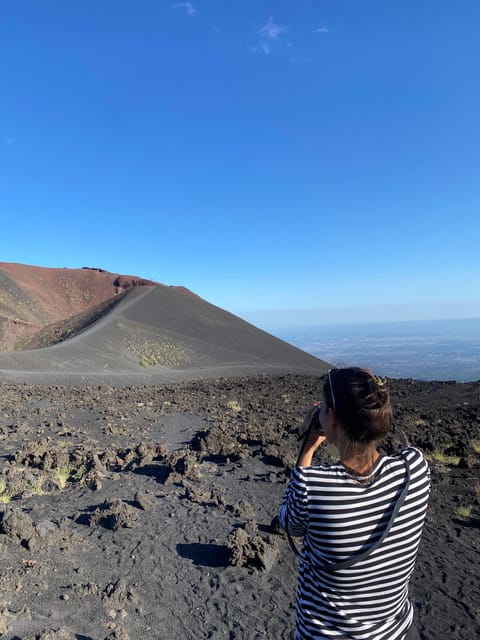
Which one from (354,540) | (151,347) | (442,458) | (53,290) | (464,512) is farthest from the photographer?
(53,290)

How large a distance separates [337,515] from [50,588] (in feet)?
11.0

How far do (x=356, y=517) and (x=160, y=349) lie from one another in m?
33.2

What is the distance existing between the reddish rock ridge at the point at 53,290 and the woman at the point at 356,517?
170ft

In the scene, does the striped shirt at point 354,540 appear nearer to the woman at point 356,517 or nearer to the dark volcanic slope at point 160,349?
the woman at point 356,517

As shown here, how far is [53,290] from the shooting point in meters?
66.8

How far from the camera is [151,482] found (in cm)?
629

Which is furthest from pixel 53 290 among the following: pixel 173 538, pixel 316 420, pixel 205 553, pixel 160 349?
pixel 316 420

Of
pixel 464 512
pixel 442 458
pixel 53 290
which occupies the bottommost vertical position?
pixel 442 458

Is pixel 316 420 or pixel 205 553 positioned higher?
pixel 316 420

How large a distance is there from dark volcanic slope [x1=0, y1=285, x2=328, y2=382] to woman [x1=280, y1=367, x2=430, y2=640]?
20.9 metres

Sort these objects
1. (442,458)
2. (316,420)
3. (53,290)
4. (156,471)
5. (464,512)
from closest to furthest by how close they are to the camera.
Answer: (316,420) < (464,512) < (156,471) < (442,458) < (53,290)

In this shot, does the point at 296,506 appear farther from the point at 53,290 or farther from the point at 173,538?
the point at 53,290

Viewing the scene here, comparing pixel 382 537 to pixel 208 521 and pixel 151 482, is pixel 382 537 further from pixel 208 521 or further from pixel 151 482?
pixel 151 482

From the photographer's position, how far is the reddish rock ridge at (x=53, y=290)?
5497 centimetres
